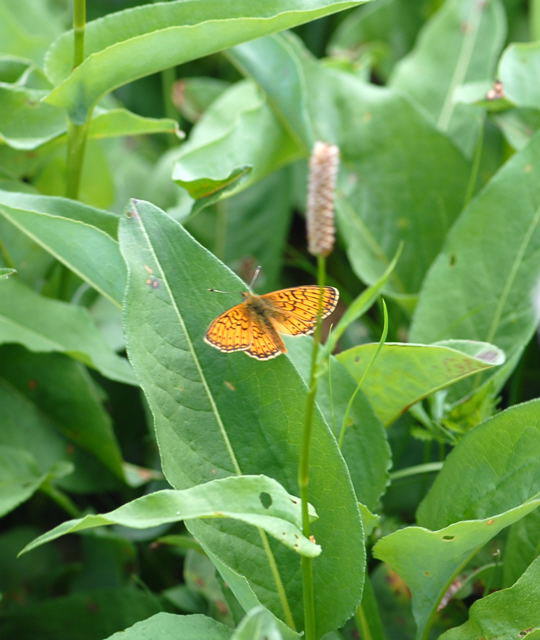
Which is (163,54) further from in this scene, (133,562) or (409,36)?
(409,36)

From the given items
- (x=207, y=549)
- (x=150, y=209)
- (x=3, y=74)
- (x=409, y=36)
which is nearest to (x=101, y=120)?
(x=3, y=74)

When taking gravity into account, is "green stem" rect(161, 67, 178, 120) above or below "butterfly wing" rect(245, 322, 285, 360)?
below

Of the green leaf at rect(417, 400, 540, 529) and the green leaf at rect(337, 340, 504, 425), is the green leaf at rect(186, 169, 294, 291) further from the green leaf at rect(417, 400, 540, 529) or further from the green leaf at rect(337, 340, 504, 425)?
the green leaf at rect(417, 400, 540, 529)

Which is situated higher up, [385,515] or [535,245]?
[535,245]

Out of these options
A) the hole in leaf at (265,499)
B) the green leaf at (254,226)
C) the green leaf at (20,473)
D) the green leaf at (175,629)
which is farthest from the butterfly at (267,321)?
the green leaf at (254,226)

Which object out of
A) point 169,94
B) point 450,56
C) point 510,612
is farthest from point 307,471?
point 169,94

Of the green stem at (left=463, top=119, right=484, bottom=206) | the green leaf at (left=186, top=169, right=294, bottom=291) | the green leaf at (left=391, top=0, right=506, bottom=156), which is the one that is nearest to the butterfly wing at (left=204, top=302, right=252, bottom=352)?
the green stem at (left=463, top=119, right=484, bottom=206)

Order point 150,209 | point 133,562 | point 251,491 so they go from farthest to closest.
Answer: point 133,562, point 150,209, point 251,491

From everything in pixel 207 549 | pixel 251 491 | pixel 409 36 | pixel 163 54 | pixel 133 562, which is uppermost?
pixel 163 54
